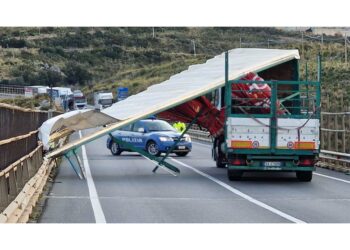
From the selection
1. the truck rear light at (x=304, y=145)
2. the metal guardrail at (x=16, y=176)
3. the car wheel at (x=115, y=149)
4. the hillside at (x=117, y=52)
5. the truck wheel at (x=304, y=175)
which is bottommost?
the car wheel at (x=115, y=149)

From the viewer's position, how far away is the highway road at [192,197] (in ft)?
49.0

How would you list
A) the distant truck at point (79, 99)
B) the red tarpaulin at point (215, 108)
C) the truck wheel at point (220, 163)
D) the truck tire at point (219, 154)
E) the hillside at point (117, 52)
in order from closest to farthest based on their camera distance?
the red tarpaulin at point (215, 108), the truck tire at point (219, 154), the truck wheel at point (220, 163), the hillside at point (117, 52), the distant truck at point (79, 99)

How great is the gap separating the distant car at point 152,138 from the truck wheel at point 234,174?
10.5 m

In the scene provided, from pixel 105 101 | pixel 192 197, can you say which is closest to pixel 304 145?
pixel 192 197

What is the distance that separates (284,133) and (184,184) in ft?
9.18

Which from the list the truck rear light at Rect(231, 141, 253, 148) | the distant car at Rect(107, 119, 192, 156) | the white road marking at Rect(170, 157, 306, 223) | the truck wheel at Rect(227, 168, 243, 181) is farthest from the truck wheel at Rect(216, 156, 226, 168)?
the distant car at Rect(107, 119, 192, 156)

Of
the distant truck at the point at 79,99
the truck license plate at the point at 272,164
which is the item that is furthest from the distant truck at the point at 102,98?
the truck license plate at the point at 272,164

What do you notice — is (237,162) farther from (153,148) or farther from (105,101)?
(105,101)

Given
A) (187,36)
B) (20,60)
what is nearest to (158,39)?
(187,36)

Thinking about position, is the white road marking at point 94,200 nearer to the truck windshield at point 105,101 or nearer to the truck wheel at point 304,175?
the truck wheel at point 304,175

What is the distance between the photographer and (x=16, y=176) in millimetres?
16969

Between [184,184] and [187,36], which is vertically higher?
[187,36]
